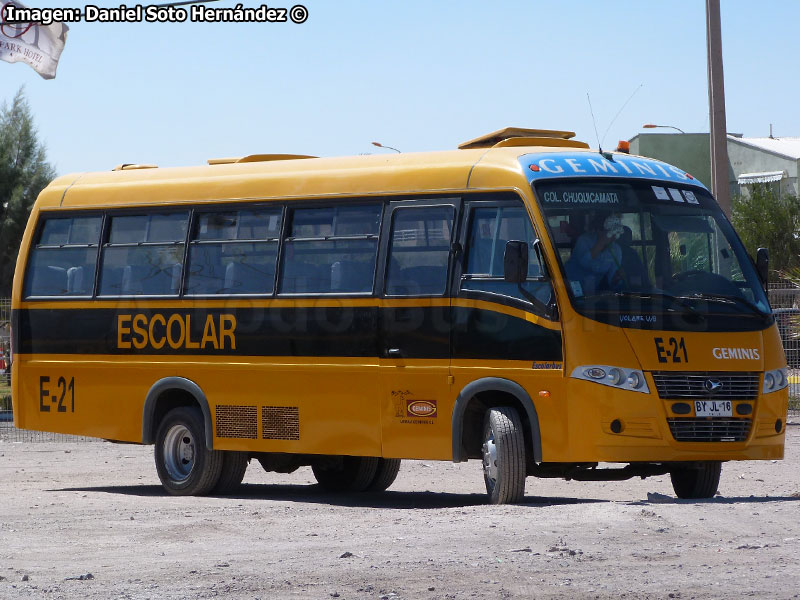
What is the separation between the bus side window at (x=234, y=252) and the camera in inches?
601

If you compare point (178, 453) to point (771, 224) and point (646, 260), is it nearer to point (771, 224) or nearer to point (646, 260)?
point (646, 260)

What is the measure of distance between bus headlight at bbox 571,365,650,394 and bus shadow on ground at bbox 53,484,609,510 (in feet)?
5.18

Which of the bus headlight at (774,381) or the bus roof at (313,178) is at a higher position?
the bus roof at (313,178)

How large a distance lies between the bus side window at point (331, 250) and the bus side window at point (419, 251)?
23 centimetres

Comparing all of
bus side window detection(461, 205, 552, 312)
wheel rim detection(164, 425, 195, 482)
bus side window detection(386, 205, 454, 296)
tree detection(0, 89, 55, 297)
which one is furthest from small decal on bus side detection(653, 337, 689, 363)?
tree detection(0, 89, 55, 297)

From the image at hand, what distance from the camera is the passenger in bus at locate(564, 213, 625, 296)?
1292 cm

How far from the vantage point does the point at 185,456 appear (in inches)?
647

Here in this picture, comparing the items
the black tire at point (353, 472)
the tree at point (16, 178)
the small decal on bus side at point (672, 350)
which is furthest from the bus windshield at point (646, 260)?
the tree at point (16, 178)

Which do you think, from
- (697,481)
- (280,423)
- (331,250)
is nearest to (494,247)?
(331,250)

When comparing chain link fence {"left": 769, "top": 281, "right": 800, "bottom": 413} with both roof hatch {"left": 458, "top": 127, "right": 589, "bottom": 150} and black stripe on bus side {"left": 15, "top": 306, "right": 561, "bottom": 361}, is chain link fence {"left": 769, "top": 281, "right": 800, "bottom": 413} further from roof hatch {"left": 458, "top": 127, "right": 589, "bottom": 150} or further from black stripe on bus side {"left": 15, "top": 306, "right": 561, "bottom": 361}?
black stripe on bus side {"left": 15, "top": 306, "right": 561, "bottom": 361}

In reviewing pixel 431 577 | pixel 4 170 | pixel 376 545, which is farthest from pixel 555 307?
pixel 4 170

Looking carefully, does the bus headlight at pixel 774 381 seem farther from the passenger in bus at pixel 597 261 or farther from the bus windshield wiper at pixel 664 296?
the passenger in bus at pixel 597 261

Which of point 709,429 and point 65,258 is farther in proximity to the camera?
point 65,258

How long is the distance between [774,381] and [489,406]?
96.9 inches
